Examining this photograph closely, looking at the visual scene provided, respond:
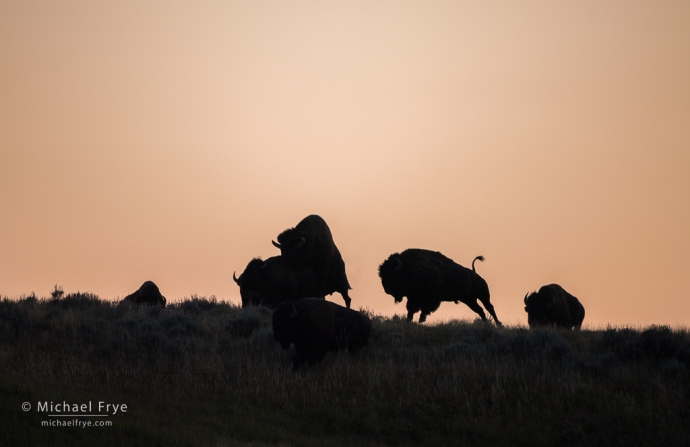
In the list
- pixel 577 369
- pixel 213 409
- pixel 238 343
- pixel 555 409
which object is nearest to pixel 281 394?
pixel 213 409

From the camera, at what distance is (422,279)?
809 inches

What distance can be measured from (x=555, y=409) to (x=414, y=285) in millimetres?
10154

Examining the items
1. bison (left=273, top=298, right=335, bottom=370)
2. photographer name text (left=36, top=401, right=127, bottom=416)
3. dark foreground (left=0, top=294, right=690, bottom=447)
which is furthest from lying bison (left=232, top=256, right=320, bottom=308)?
photographer name text (left=36, top=401, right=127, bottom=416)

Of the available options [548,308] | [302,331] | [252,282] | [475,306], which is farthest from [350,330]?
[475,306]

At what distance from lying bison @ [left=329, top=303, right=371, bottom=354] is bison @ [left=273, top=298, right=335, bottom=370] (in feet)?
1.64

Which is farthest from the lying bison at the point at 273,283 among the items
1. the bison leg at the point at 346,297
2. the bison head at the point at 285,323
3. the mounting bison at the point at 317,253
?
the bison head at the point at 285,323

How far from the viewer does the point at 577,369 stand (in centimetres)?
1225

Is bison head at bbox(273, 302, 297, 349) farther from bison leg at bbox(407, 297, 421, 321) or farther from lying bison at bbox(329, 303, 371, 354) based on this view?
bison leg at bbox(407, 297, 421, 321)

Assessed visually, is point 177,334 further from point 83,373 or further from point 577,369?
point 577,369

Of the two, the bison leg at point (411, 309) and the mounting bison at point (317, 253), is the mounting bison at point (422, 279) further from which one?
the mounting bison at point (317, 253)

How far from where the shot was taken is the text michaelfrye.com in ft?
30.8

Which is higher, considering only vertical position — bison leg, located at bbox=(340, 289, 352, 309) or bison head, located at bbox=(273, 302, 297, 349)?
bison leg, located at bbox=(340, 289, 352, 309)

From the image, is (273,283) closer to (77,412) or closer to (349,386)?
(349,386)

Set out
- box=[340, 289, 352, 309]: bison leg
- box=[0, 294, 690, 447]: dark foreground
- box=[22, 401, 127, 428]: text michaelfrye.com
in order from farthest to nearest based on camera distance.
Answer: box=[340, 289, 352, 309]: bison leg → box=[0, 294, 690, 447]: dark foreground → box=[22, 401, 127, 428]: text michaelfrye.com
